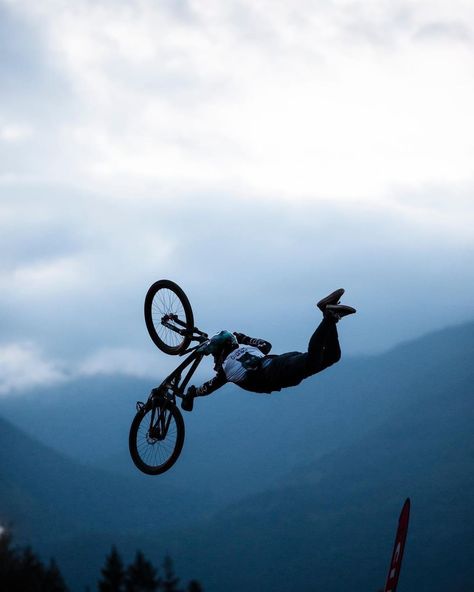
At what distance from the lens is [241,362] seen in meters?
13.8

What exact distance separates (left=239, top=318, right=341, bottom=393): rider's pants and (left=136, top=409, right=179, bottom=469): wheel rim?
1.93m

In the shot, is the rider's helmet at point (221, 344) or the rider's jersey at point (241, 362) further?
the rider's helmet at point (221, 344)

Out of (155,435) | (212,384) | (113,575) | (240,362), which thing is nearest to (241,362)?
(240,362)

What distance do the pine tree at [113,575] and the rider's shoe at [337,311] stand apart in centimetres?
13058

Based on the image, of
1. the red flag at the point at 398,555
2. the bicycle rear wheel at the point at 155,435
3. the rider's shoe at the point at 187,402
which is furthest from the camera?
the bicycle rear wheel at the point at 155,435

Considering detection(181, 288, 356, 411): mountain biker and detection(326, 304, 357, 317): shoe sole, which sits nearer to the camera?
detection(326, 304, 357, 317): shoe sole

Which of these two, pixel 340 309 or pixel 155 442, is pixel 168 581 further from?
pixel 340 309

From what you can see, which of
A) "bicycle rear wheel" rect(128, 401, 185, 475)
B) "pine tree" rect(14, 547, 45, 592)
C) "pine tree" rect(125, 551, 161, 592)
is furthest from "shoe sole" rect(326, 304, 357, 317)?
"pine tree" rect(14, 547, 45, 592)

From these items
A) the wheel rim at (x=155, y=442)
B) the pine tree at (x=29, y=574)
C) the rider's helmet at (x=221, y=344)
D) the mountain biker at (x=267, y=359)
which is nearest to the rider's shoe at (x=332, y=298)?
the mountain biker at (x=267, y=359)

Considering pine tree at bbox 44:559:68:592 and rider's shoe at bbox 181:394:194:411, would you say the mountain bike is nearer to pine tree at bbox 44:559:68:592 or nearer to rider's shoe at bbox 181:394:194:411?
rider's shoe at bbox 181:394:194:411

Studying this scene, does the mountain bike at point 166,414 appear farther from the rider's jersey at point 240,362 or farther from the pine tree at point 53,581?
the pine tree at point 53,581

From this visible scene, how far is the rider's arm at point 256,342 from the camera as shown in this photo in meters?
14.5

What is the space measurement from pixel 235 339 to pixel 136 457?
2826 mm

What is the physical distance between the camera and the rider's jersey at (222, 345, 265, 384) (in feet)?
44.7
